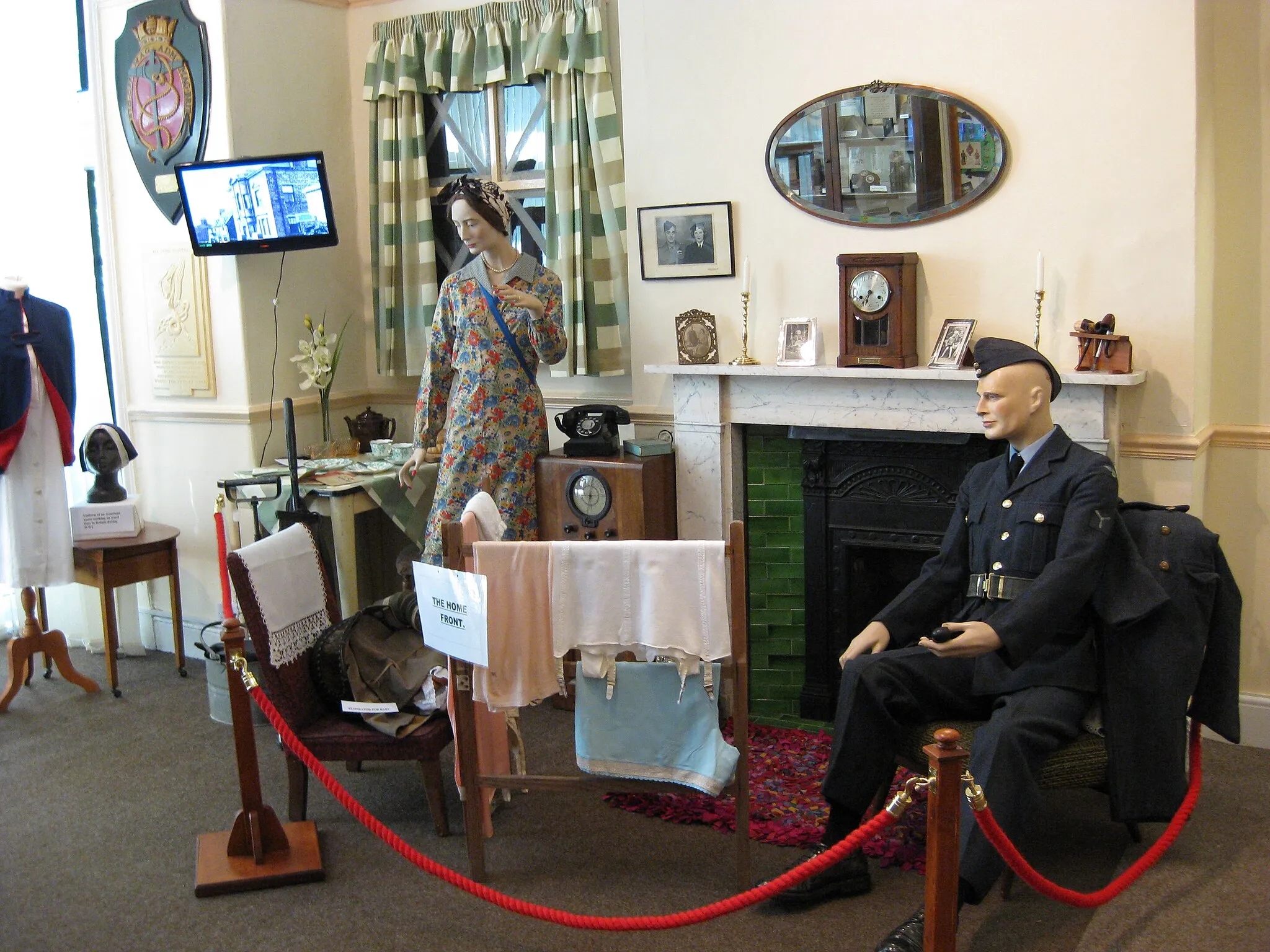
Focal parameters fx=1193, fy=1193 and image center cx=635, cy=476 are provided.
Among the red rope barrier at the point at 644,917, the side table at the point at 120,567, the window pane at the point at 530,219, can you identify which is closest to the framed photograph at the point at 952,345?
the red rope barrier at the point at 644,917

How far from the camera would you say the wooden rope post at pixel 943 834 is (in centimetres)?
215

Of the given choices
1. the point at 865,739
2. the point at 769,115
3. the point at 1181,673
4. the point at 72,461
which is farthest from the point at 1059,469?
the point at 72,461

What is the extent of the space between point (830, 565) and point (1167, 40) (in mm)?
1832

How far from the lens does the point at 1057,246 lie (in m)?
3.46

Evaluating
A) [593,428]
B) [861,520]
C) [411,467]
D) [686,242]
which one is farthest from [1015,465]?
[411,467]

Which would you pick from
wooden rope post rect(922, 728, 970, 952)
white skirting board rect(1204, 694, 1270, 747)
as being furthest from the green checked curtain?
wooden rope post rect(922, 728, 970, 952)

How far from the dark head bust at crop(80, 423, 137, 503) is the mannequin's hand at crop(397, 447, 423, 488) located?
46.9 inches

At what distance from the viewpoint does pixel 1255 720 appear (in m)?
3.68

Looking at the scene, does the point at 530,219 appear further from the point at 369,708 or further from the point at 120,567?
the point at 369,708

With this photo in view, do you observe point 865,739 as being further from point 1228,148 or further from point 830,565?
point 1228,148

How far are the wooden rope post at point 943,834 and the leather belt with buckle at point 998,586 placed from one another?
31.0 inches

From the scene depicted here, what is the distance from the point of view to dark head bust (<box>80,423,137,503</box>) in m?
4.54

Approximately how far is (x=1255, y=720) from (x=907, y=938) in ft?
5.78

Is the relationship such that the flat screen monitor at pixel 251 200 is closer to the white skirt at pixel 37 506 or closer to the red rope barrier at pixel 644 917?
the white skirt at pixel 37 506
